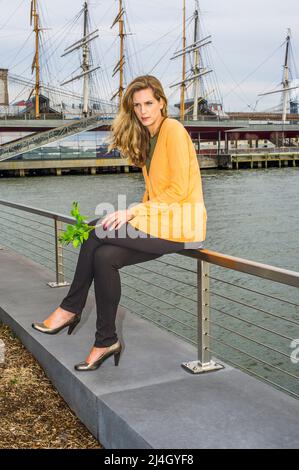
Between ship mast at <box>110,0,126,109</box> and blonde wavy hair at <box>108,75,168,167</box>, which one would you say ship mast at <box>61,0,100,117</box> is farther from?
blonde wavy hair at <box>108,75,168,167</box>

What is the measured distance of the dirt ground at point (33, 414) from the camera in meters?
2.68

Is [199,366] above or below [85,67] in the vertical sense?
below

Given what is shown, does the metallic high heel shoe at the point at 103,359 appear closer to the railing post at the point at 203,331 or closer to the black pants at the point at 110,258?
the black pants at the point at 110,258

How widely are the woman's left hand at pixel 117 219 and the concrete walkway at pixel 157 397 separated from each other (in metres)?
0.71

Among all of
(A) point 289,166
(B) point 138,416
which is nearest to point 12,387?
(B) point 138,416

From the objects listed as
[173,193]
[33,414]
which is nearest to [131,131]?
[173,193]

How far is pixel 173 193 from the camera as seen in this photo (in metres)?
2.96

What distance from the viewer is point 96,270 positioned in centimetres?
298

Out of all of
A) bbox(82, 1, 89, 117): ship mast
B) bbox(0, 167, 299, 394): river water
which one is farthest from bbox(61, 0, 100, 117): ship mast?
bbox(0, 167, 299, 394): river water

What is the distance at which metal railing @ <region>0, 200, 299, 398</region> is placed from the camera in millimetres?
2977

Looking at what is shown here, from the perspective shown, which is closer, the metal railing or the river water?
the metal railing

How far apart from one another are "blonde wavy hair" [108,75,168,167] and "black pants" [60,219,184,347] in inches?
16.9

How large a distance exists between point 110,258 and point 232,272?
8.72 meters

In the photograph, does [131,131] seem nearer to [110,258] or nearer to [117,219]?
[117,219]
